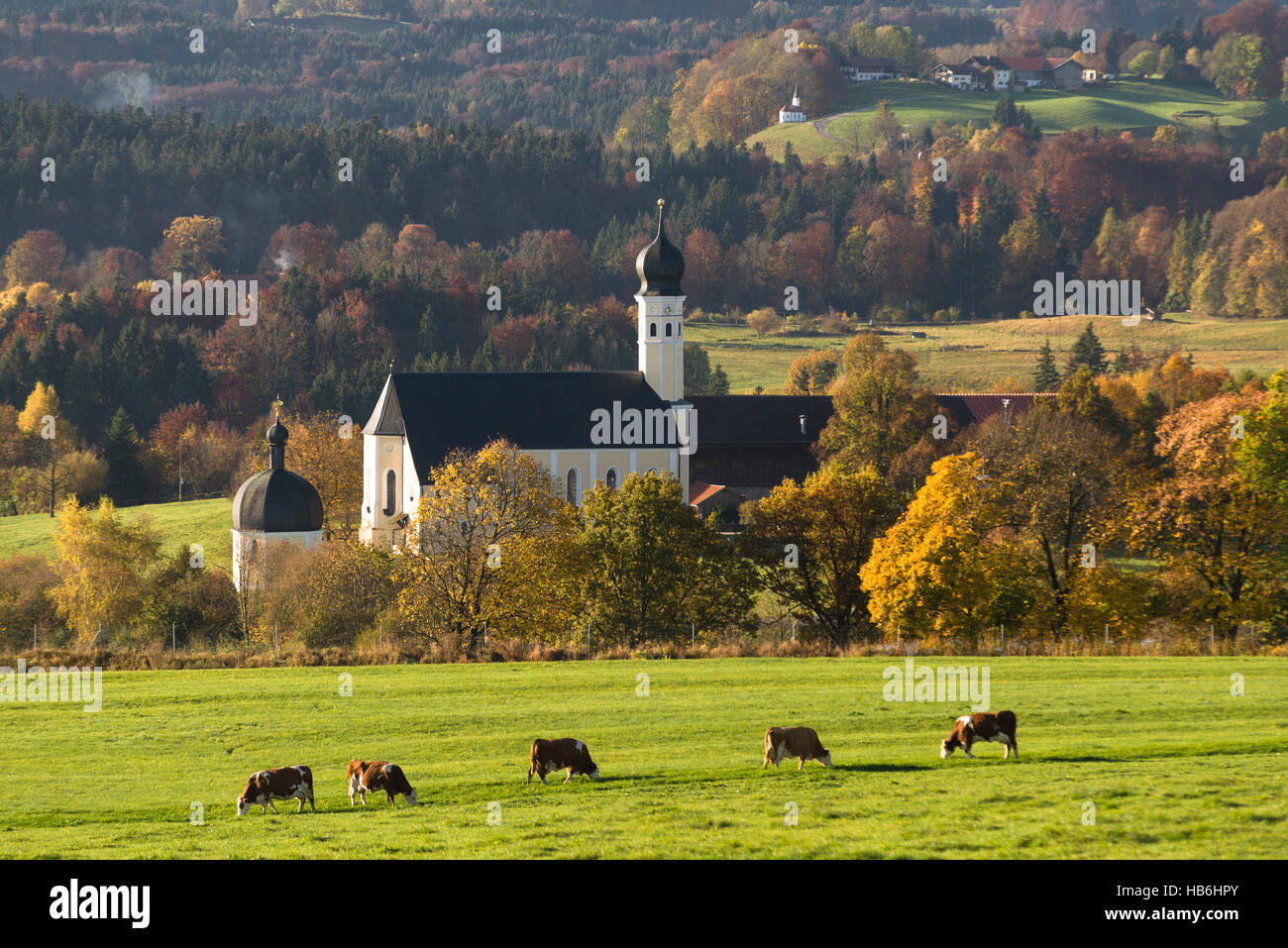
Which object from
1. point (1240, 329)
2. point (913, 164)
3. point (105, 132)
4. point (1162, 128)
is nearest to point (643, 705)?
point (1240, 329)

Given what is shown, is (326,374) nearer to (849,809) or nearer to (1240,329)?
(1240,329)

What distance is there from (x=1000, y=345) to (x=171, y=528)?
72718 mm

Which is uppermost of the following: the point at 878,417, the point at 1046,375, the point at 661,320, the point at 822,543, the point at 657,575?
the point at 1046,375

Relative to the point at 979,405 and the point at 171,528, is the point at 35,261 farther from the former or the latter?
the point at 979,405

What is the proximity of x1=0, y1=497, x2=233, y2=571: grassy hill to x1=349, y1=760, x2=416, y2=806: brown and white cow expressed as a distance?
4501 cm

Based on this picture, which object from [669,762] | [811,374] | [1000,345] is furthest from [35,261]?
[669,762]

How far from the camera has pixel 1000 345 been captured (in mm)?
128250

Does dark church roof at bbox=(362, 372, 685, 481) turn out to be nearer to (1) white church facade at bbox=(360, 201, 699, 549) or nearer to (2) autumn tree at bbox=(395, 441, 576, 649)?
(1) white church facade at bbox=(360, 201, 699, 549)

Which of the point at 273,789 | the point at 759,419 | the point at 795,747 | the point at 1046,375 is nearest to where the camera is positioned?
the point at 273,789

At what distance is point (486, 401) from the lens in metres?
73.2

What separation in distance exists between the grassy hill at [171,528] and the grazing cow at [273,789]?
45.1 metres

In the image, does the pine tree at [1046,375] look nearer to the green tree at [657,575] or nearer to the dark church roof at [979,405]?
the dark church roof at [979,405]

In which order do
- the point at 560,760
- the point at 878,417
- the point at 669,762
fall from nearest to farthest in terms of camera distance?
the point at 560,760, the point at 669,762, the point at 878,417

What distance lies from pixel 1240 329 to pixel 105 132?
348 ft
